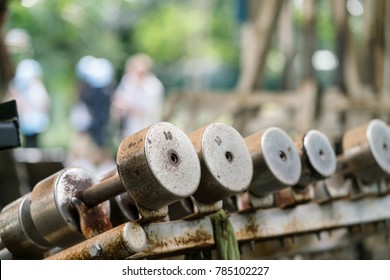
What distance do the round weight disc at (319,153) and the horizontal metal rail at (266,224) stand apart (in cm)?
12

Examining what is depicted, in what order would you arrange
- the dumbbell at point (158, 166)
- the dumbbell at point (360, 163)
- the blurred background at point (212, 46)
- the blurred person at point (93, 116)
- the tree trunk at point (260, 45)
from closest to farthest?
the dumbbell at point (158, 166) → the dumbbell at point (360, 163) → the blurred background at point (212, 46) → the tree trunk at point (260, 45) → the blurred person at point (93, 116)

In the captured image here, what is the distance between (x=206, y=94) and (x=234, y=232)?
14.2ft

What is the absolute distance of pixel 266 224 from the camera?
1.77m

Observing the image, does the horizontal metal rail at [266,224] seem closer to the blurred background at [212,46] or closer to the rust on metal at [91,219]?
the rust on metal at [91,219]

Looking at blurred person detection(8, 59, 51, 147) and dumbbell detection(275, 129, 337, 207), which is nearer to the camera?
dumbbell detection(275, 129, 337, 207)

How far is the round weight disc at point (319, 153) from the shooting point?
181 cm

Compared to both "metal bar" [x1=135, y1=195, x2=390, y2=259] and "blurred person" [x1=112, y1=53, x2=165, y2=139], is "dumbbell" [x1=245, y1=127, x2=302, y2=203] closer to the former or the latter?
"metal bar" [x1=135, y1=195, x2=390, y2=259]

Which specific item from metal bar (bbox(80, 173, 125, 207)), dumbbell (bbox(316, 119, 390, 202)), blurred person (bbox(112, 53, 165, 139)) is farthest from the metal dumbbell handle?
blurred person (bbox(112, 53, 165, 139))

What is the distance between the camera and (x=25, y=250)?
5.12 feet

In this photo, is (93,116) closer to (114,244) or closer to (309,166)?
(309,166)

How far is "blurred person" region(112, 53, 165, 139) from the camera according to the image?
31.5ft

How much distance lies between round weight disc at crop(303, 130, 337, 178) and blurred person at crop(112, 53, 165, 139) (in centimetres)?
751

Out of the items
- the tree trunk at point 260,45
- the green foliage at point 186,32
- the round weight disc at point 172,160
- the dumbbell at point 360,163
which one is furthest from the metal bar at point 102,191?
the green foliage at point 186,32

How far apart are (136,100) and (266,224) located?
8.08m
